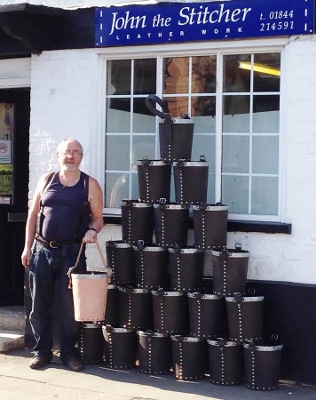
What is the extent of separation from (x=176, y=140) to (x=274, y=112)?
90 centimetres

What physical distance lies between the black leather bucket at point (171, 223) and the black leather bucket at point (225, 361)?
907mm

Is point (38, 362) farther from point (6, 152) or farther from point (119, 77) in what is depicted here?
point (119, 77)

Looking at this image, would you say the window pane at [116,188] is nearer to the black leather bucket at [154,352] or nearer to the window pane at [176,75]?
the window pane at [176,75]

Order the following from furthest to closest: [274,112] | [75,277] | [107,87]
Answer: [107,87] < [274,112] < [75,277]

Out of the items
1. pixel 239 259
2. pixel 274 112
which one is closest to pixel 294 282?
pixel 239 259

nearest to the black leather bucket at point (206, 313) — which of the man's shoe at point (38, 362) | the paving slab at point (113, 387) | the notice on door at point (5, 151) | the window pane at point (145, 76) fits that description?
the paving slab at point (113, 387)

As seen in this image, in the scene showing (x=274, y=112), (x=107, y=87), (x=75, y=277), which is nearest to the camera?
(x=75, y=277)

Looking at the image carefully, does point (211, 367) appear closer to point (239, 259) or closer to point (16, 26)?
point (239, 259)

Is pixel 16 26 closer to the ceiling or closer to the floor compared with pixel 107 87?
closer to the ceiling

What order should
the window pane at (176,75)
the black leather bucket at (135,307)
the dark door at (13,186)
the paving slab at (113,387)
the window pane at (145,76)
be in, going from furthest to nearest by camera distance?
the dark door at (13,186), the window pane at (145,76), the window pane at (176,75), the black leather bucket at (135,307), the paving slab at (113,387)

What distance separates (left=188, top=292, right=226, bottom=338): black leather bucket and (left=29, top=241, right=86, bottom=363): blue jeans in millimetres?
1051

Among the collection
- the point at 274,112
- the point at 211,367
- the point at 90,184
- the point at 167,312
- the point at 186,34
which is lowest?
the point at 211,367

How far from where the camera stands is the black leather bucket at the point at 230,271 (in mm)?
6953

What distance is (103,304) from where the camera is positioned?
22.7 ft
